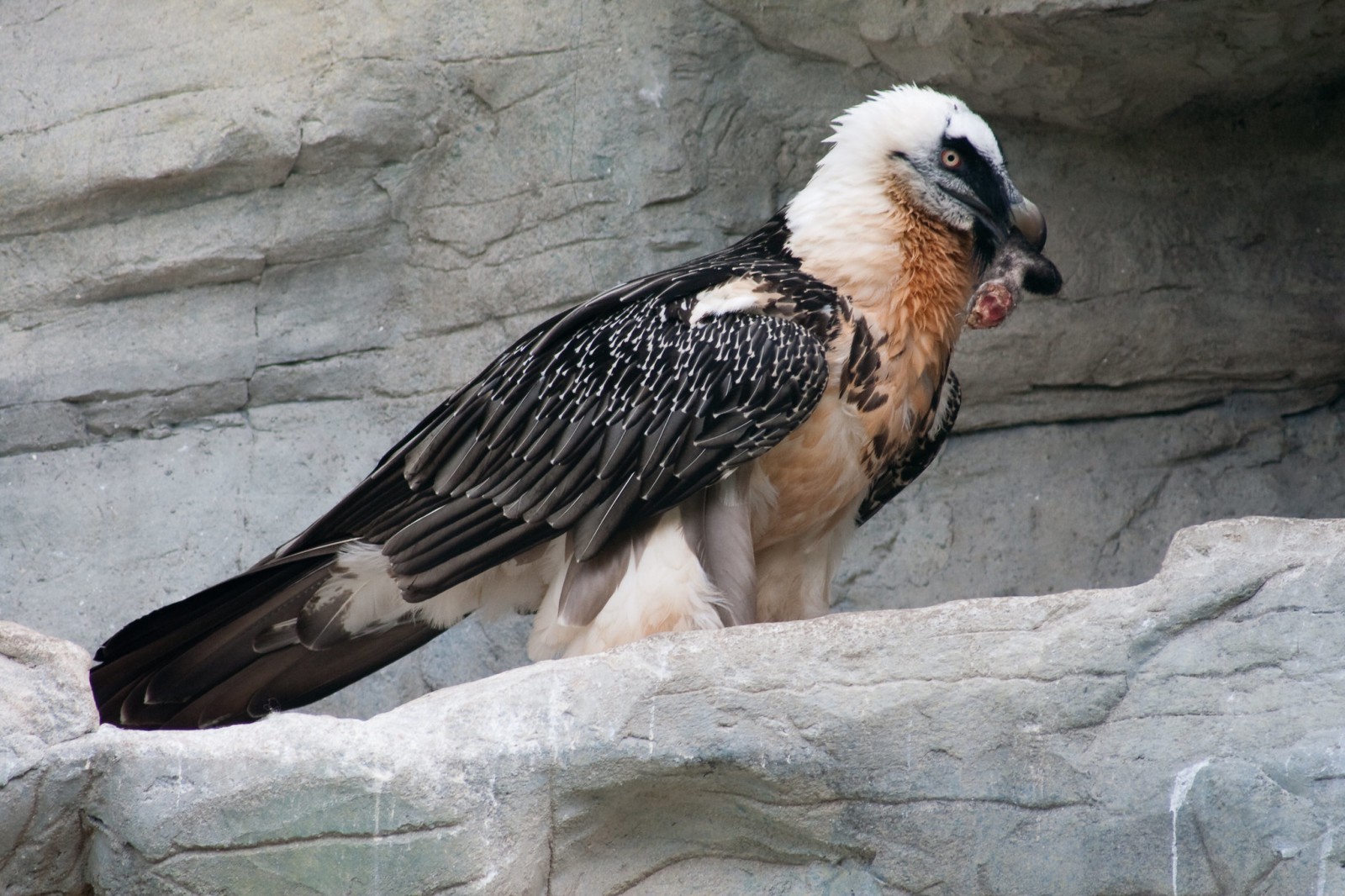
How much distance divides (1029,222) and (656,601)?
145cm

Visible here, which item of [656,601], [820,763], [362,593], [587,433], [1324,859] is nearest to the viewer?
[1324,859]

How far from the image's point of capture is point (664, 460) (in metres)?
4.62

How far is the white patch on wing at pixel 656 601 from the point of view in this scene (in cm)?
455

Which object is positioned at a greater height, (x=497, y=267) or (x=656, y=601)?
(x=497, y=267)

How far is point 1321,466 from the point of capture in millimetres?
5914

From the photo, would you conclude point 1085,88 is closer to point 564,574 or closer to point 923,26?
point 923,26

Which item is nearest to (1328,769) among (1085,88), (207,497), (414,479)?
(414,479)

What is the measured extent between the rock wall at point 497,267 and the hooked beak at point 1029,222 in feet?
2.75

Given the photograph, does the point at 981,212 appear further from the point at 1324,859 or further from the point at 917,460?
the point at 1324,859

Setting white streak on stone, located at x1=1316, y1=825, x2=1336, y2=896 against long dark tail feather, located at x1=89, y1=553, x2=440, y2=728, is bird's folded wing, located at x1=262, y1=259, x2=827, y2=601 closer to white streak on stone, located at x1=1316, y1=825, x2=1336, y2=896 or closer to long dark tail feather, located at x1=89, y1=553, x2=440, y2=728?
long dark tail feather, located at x1=89, y1=553, x2=440, y2=728

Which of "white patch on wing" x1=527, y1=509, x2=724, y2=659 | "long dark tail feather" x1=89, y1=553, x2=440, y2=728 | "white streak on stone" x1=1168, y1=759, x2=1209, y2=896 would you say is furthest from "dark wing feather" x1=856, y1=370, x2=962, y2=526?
"white streak on stone" x1=1168, y1=759, x2=1209, y2=896

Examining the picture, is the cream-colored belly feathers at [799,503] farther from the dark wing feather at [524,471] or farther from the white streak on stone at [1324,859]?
the white streak on stone at [1324,859]

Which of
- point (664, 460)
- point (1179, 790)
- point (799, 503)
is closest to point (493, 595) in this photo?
point (664, 460)

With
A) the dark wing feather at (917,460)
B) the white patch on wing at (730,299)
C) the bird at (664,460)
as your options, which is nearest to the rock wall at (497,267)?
the dark wing feather at (917,460)
